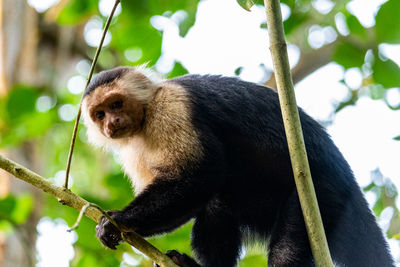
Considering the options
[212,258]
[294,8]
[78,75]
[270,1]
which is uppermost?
[78,75]

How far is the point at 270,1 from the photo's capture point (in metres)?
2.90

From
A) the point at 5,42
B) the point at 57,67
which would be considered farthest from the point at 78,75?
the point at 5,42

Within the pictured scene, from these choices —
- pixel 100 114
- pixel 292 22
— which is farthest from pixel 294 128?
pixel 100 114

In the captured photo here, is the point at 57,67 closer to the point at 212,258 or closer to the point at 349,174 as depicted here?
the point at 212,258

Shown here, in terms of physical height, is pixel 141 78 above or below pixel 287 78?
above

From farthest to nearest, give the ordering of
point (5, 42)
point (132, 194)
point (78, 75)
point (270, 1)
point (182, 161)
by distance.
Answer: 1. point (78, 75)
2. point (5, 42)
3. point (132, 194)
4. point (182, 161)
5. point (270, 1)

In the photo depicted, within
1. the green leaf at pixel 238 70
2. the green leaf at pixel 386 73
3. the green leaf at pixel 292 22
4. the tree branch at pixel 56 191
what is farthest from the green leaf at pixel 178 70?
the tree branch at pixel 56 191

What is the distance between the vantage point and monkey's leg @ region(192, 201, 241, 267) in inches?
183

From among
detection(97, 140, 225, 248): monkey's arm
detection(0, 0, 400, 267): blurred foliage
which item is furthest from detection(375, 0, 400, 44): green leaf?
detection(97, 140, 225, 248): monkey's arm

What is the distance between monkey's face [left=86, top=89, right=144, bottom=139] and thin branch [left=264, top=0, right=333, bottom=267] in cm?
203

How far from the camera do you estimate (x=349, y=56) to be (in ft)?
14.1

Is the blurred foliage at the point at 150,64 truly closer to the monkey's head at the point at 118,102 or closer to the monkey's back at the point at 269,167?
the monkey's head at the point at 118,102

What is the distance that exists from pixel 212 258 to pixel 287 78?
2.26 meters

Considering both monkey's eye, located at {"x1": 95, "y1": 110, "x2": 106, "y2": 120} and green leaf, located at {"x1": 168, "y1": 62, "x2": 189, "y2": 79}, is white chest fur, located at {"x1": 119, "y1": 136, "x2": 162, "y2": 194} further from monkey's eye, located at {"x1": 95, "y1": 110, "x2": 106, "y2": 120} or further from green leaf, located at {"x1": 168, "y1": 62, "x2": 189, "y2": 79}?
green leaf, located at {"x1": 168, "y1": 62, "x2": 189, "y2": 79}
